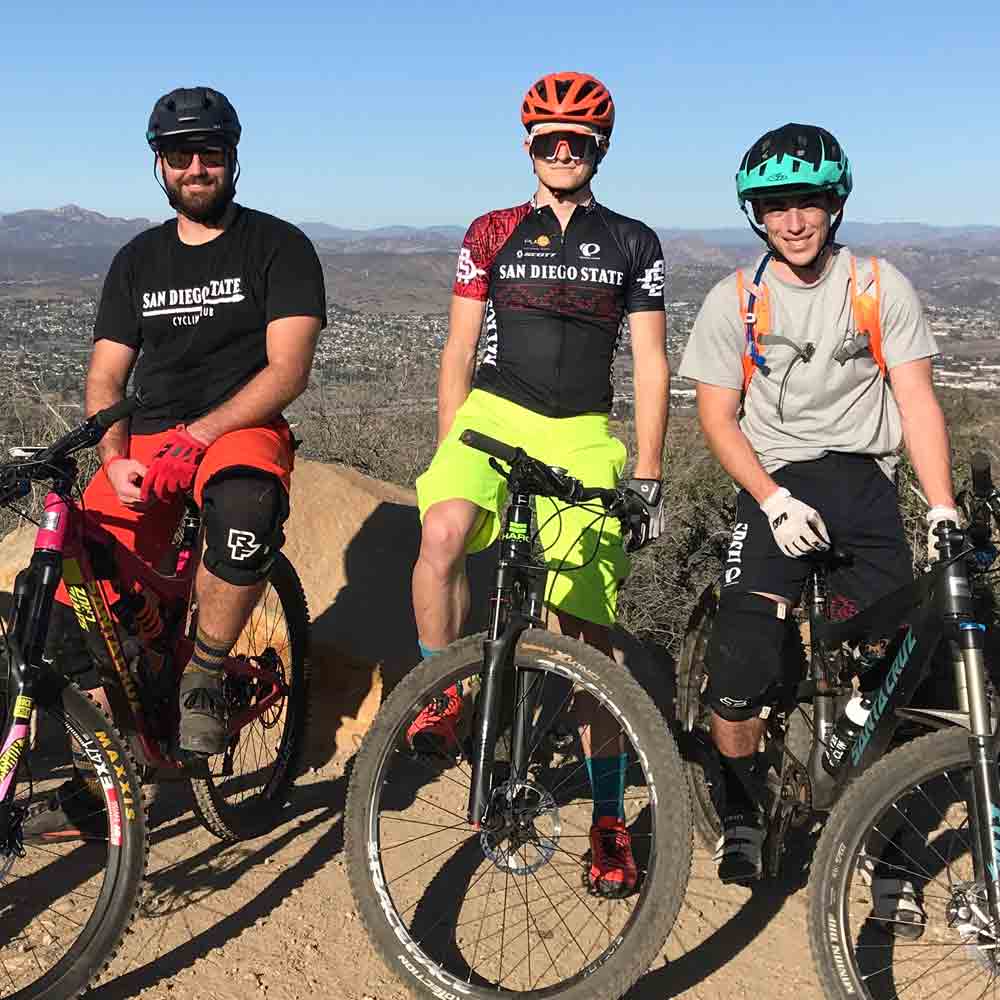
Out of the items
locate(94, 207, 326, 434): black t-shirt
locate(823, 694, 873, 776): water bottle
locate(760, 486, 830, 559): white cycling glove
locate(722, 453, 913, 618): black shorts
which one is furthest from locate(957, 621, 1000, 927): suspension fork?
locate(94, 207, 326, 434): black t-shirt

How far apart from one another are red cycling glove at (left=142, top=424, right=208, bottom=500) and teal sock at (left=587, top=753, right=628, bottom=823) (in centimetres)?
161

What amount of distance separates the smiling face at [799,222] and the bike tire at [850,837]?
1.57 meters

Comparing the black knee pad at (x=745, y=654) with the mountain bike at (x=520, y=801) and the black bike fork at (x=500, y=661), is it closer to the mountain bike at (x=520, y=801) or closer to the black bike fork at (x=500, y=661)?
the mountain bike at (x=520, y=801)

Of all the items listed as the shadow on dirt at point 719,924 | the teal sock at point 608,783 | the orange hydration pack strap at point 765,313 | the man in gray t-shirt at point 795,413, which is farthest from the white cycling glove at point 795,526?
the shadow on dirt at point 719,924

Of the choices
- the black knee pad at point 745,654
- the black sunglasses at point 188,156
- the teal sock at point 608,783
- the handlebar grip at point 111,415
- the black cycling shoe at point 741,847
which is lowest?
the black cycling shoe at point 741,847

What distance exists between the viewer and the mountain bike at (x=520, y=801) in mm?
3020

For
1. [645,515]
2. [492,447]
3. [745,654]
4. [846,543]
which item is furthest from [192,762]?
[846,543]

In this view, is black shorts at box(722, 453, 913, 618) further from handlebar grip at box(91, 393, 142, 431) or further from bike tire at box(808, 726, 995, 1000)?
handlebar grip at box(91, 393, 142, 431)

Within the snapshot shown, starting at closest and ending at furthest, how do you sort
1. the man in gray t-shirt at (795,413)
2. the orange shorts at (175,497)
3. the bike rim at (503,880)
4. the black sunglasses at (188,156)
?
the bike rim at (503,880) → the man in gray t-shirt at (795,413) → the orange shorts at (175,497) → the black sunglasses at (188,156)

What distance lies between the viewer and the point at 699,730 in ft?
14.3

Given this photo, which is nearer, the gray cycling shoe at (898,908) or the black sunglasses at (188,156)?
the gray cycling shoe at (898,908)

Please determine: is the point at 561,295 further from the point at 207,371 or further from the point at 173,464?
the point at 173,464

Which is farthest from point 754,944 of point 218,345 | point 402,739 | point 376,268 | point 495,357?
point 376,268

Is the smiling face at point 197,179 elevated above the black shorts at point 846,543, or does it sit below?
above
